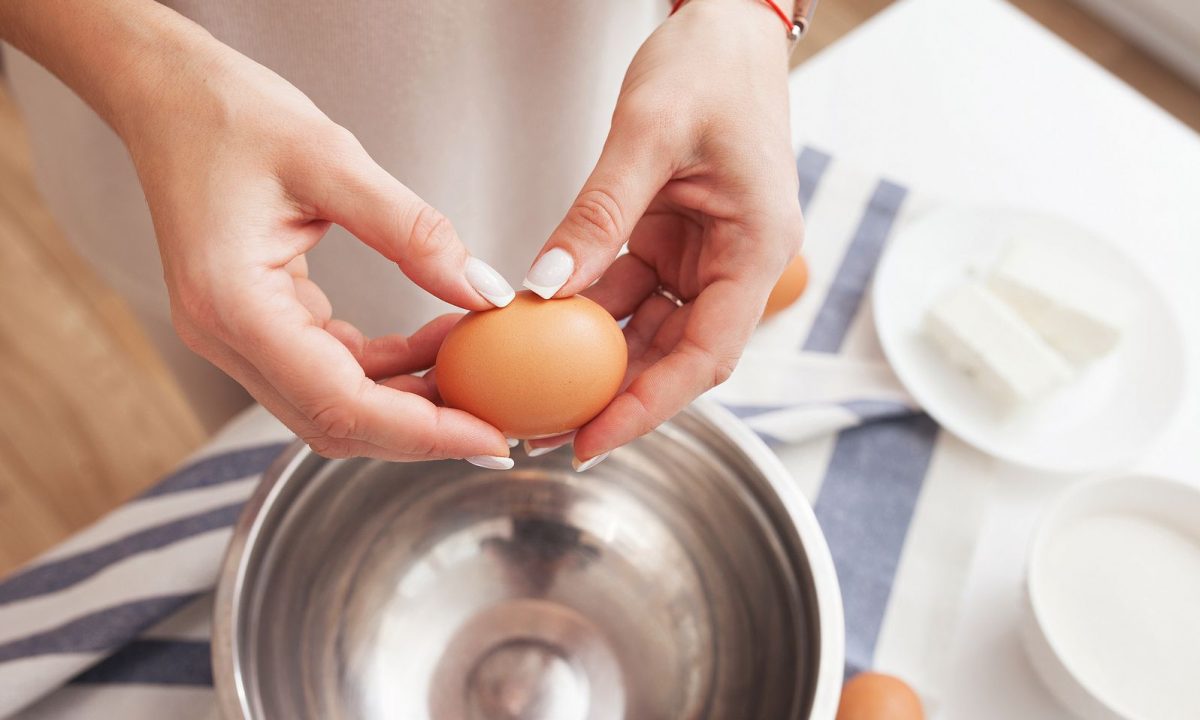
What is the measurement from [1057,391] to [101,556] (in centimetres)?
83

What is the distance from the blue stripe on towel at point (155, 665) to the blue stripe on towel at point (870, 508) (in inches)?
19.2

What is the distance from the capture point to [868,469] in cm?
80

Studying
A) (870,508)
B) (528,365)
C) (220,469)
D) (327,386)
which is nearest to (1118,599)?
(870,508)

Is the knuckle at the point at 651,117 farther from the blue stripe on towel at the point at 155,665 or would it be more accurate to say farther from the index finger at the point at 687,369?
the blue stripe on towel at the point at 155,665

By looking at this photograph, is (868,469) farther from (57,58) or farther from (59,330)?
(59,330)

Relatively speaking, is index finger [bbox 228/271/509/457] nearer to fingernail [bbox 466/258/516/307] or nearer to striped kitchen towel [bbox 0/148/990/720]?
fingernail [bbox 466/258/516/307]

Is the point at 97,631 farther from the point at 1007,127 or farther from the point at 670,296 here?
the point at 1007,127

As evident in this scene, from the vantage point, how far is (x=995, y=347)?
83cm

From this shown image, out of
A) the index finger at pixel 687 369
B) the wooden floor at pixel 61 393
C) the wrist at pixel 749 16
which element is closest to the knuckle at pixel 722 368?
the index finger at pixel 687 369

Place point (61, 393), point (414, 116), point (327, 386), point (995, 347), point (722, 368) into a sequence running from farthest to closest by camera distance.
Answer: point (61, 393) < point (995, 347) < point (414, 116) < point (722, 368) < point (327, 386)

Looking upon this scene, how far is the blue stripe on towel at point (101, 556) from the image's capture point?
2.34ft

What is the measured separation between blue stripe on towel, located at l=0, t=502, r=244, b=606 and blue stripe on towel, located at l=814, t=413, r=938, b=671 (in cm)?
49

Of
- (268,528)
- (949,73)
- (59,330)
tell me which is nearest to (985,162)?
(949,73)

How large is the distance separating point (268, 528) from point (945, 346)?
60 centimetres
